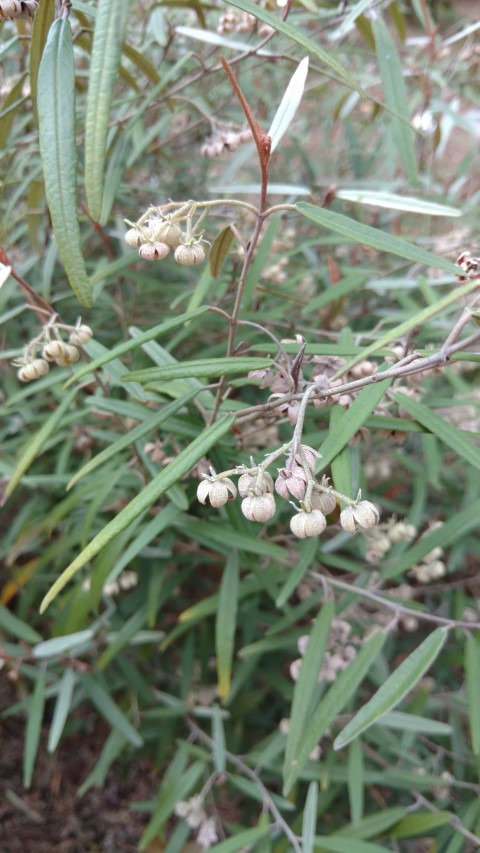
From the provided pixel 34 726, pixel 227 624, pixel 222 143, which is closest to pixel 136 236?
pixel 222 143

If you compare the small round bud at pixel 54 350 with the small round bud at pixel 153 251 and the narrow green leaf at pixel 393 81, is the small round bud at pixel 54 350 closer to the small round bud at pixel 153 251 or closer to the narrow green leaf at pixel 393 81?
the small round bud at pixel 153 251

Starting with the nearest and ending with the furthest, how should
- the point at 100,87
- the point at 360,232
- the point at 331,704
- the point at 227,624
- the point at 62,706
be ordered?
the point at 100,87, the point at 360,232, the point at 331,704, the point at 227,624, the point at 62,706

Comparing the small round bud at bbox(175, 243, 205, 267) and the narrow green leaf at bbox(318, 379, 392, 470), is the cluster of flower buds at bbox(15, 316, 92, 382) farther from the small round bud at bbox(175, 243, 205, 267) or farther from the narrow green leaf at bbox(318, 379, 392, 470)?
the narrow green leaf at bbox(318, 379, 392, 470)

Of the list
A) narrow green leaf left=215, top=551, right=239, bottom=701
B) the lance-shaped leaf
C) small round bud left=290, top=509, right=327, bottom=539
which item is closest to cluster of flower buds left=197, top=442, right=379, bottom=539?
small round bud left=290, top=509, right=327, bottom=539

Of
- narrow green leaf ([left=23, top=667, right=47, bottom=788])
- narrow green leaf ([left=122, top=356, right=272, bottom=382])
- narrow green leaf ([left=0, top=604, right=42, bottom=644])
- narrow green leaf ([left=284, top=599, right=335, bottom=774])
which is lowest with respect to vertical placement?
narrow green leaf ([left=23, top=667, right=47, bottom=788])

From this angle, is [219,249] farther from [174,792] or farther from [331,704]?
[174,792]

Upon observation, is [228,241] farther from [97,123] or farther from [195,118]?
[195,118]

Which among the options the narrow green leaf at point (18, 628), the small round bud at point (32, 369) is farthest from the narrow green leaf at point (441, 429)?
the narrow green leaf at point (18, 628)
